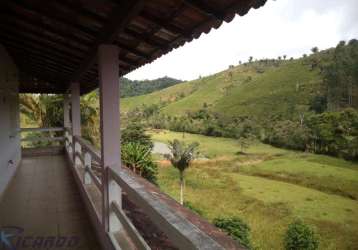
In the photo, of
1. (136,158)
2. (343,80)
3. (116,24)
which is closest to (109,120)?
(116,24)

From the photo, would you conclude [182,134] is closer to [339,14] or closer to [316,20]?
[339,14]

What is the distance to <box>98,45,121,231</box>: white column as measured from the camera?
8.08 feet

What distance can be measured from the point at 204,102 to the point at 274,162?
108ft

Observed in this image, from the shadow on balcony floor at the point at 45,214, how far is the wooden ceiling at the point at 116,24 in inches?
66.7

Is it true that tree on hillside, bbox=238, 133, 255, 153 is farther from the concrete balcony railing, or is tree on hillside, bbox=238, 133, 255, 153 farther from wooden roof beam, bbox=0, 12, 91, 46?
wooden roof beam, bbox=0, 12, 91, 46

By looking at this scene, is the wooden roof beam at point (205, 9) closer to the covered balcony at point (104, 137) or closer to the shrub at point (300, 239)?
the covered balcony at point (104, 137)

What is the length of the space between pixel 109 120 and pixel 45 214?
1.71 m

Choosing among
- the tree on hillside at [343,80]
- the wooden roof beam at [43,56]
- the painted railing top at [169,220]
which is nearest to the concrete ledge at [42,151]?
the wooden roof beam at [43,56]

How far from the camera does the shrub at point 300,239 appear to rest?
584 inches

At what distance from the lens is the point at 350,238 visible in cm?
1795

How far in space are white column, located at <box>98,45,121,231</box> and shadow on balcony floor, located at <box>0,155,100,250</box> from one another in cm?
55

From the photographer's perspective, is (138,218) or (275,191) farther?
(275,191)

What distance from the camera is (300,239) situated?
15008mm

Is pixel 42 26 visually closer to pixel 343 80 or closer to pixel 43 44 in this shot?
pixel 43 44
